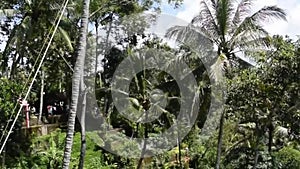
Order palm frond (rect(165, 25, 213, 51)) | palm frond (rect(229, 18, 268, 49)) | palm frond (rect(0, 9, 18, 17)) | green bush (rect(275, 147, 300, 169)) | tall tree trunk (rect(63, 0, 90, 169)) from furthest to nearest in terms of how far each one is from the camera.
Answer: green bush (rect(275, 147, 300, 169)) → palm frond (rect(0, 9, 18, 17)) → palm frond (rect(165, 25, 213, 51)) → palm frond (rect(229, 18, 268, 49)) → tall tree trunk (rect(63, 0, 90, 169))

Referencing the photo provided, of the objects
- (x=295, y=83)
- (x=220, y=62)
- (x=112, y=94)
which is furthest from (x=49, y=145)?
(x=295, y=83)

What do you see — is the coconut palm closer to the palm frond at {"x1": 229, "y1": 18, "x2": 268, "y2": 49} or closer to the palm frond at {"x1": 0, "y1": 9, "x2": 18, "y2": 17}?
the palm frond at {"x1": 229, "y1": 18, "x2": 268, "y2": 49}

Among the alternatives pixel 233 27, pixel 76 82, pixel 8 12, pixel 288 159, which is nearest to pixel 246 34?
pixel 233 27

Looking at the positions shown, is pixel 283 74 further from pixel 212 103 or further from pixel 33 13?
pixel 33 13

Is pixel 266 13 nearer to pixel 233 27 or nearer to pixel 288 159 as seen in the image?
pixel 233 27

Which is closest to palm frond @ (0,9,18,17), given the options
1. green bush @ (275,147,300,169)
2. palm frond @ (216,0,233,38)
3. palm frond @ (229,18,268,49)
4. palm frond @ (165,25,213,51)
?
palm frond @ (165,25,213,51)

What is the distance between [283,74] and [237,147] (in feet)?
→ 15.4

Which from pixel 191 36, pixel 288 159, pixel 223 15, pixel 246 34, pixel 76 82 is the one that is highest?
pixel 223 15

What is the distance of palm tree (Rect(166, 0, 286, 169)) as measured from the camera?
1424 cm

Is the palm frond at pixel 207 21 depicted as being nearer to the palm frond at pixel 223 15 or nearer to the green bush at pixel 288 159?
the palm frond at pixel 223 15

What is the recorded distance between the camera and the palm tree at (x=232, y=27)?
561 inches

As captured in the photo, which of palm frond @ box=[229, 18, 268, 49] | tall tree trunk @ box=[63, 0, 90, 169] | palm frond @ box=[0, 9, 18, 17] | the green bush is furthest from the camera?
the green bush

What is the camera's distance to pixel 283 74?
14.1 m

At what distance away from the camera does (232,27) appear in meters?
14.4
